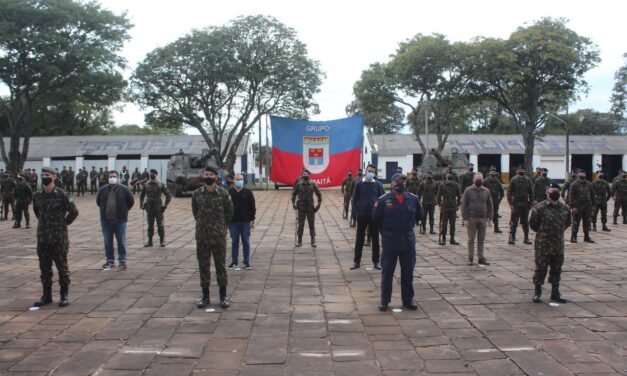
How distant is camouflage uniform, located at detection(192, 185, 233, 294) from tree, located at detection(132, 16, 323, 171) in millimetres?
24774

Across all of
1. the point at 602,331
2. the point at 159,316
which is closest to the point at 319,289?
the point at 159,316

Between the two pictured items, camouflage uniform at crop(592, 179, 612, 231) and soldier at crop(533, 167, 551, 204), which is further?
camouflage uniform at crop(592, 179, 612, 231)

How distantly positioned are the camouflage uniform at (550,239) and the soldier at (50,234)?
5.67 metres

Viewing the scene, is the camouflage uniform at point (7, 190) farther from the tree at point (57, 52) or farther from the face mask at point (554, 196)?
the face mask at point (554, 196)

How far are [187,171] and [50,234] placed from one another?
73.3 feet

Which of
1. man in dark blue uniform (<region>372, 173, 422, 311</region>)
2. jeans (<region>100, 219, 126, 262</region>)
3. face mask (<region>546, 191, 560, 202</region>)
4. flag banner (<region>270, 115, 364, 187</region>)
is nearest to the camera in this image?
man in dark blue uniform (<region>372, 173, 422, 311</region>)

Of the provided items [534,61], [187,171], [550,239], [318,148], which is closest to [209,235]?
[550,239]

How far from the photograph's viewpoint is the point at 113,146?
47625mm

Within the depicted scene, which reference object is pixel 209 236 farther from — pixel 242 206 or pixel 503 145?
pixel 503 145

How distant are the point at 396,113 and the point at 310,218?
64.0 m

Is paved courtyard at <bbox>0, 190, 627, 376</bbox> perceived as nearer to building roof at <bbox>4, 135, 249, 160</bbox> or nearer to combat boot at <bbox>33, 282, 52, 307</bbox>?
combat boot at <bbox>33, 282, 52, 307</bbox>

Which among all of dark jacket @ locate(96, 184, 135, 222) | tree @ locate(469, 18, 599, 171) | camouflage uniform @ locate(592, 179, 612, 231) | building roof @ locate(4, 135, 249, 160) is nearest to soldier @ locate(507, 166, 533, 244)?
camouflage uniform @ locate(592, 179, 612, 231)

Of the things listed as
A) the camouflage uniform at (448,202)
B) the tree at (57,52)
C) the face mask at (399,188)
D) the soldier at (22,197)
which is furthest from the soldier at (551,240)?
the tree at (57,52)

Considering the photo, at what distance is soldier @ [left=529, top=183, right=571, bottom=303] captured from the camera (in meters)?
6.71
